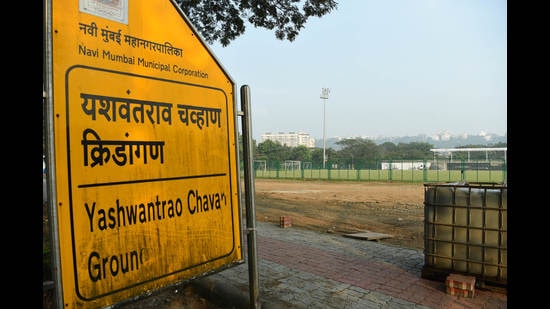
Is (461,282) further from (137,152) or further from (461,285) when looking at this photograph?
(137,152)

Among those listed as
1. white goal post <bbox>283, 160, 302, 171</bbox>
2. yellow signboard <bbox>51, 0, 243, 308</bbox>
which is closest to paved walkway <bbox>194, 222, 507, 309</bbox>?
yellow signboard <bbox>51, 0, 243, 308</bbox>

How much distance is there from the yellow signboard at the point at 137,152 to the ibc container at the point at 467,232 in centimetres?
325

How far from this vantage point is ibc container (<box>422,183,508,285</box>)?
180 inches

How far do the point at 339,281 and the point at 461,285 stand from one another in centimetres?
139

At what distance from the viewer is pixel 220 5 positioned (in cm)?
949

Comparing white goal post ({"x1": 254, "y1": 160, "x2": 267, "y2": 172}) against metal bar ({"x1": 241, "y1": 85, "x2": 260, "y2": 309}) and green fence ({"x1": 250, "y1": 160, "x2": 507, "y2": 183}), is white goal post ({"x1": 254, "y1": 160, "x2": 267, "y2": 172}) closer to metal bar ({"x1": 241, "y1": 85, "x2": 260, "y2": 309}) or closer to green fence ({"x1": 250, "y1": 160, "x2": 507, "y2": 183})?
green fence ({"x1": 250, "y1": 160, "x2": 507, "y2": 183})

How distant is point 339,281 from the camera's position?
475 cm

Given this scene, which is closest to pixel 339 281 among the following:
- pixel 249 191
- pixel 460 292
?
pixel 460 292

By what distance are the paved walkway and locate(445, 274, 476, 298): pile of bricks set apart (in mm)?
64

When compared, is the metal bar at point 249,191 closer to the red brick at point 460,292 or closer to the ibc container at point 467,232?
the red brick at point 460,292

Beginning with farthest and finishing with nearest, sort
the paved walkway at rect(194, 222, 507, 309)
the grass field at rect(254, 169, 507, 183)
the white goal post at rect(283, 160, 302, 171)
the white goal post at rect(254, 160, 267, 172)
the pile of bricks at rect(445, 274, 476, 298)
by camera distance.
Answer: the white goal post at rect(254, 160, 267, 172)
the white goal post at rect(283, 160, 302, 171)
the grass field at rect(254, 169, 507, 183)
the pile of bricks at rect(445, 274, 476, 298)
the paved walkway at rect(194, 222, 507, 309)

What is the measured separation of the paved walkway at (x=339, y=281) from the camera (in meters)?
4.07

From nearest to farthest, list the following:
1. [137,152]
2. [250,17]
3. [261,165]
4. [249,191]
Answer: [137,152]
[249,191]
[250,17]
[261,165]

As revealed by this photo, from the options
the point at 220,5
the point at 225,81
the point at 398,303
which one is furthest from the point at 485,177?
the point at 225,81
